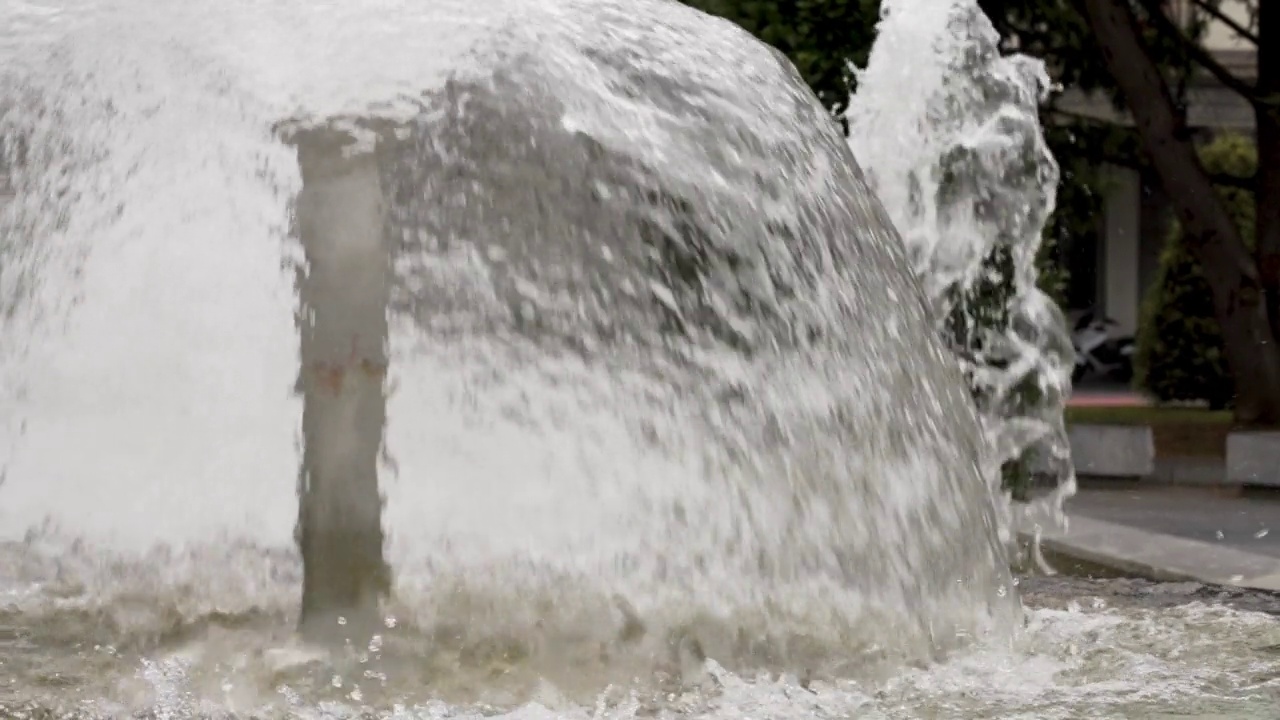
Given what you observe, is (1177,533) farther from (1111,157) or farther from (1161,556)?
(1111,157)

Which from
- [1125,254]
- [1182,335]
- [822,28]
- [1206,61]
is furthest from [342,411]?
[1125,254]

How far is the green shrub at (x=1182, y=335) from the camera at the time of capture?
1512cm

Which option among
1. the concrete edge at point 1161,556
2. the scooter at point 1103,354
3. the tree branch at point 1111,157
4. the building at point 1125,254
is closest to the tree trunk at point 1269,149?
the tree branch at point 1111,157

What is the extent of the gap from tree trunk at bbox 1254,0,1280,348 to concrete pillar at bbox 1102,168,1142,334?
15.2 m

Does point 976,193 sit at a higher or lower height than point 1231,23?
lower

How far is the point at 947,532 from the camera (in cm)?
343

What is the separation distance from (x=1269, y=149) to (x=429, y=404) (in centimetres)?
1033

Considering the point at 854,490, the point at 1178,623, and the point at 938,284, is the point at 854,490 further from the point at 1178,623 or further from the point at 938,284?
the point at 938,284

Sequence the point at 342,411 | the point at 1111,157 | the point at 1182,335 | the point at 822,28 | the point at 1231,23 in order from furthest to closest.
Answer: the point at 1182,335 < the point at 1111,157 < the point at 1231,23 < the point at 822,28 < the point at 342,411

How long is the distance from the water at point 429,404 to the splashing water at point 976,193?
9.33ft

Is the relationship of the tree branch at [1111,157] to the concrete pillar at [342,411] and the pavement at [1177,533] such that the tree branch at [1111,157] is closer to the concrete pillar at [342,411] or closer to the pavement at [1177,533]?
the pavement at [1177,533]

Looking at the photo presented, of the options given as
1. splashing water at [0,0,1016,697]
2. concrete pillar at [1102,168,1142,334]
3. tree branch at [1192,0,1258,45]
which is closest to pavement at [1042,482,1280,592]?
splashing water at [0,0,1016,697]

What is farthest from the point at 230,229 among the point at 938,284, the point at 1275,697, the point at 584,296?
the point at 938,284

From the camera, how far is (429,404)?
289cm
